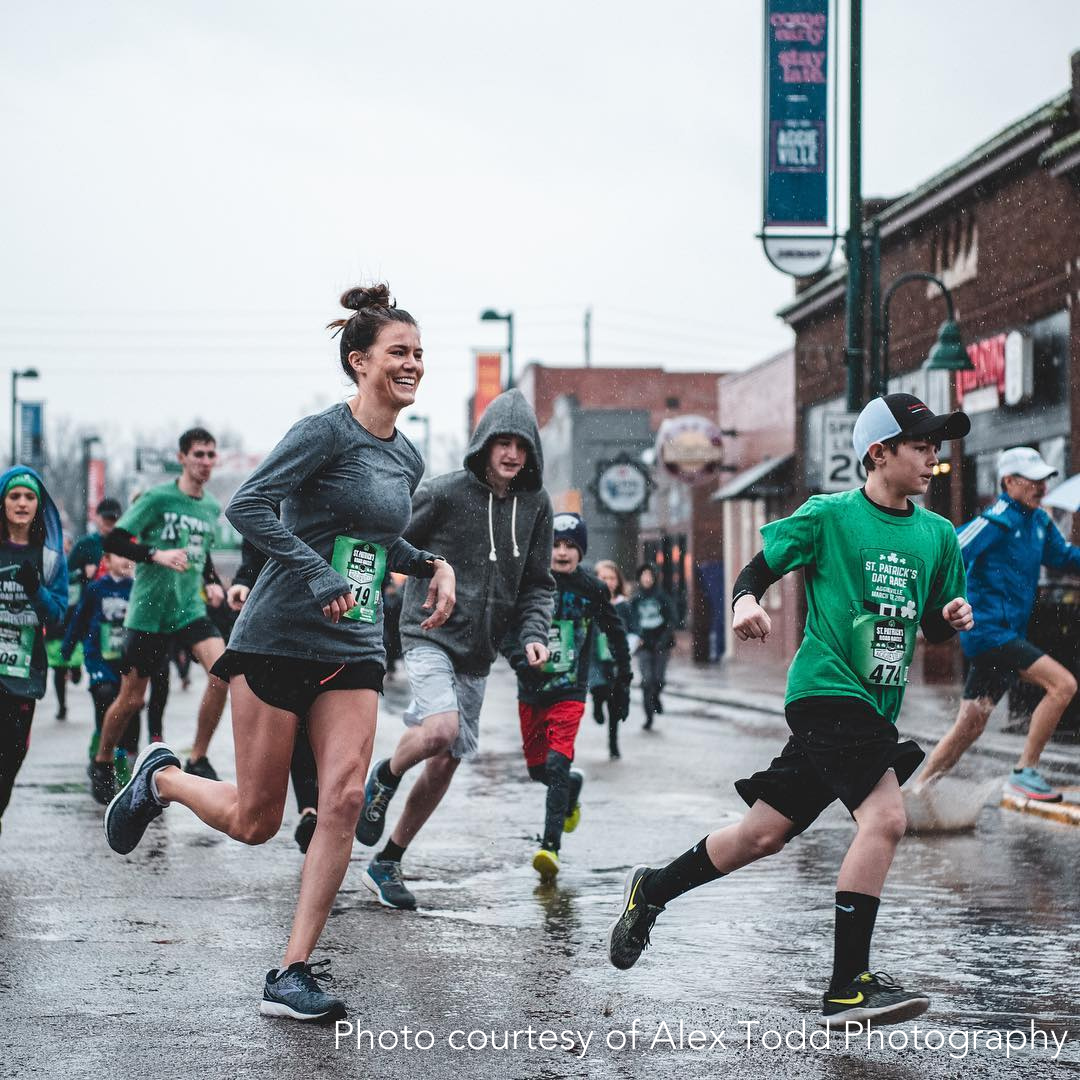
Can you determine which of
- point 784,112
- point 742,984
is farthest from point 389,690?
point 742,984

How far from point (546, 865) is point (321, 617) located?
8.85 feet

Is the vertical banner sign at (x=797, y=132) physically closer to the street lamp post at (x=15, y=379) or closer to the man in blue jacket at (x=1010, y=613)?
the man in blue jacket at (x=1010, y=613)

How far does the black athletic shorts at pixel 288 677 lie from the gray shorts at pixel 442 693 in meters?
1.75

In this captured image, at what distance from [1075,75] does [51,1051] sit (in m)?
19.0

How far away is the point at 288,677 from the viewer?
511 cm

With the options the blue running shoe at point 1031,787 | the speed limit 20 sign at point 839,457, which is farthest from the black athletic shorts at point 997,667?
the speed limit 20 sign at point 839,457

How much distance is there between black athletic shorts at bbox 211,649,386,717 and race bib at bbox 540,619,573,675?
2.66m

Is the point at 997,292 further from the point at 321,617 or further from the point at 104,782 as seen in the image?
the point at 321,617

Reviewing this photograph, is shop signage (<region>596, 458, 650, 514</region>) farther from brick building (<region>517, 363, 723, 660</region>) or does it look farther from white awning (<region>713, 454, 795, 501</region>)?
white awning (<region>713, 454, 795, 501</region>)

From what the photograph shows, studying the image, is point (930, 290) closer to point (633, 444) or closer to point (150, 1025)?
point (150, 1025)

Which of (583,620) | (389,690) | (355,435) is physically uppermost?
(355,435)

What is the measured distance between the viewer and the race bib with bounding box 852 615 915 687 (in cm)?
500

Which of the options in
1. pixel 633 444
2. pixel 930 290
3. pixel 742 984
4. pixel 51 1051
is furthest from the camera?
pixel 633 444

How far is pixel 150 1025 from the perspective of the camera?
15.9ft
